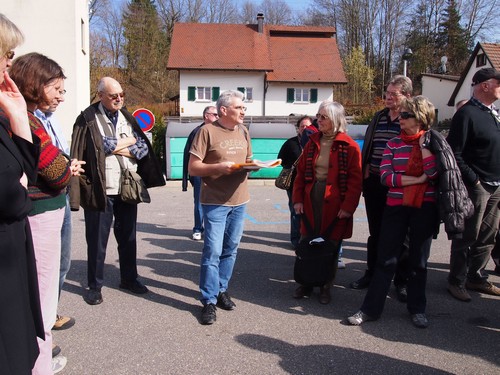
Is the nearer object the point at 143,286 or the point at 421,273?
the point at 421,273

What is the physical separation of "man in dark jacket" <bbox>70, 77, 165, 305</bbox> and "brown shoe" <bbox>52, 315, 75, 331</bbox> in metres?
0.45

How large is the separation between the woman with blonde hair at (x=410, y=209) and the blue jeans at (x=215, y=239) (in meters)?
1.19

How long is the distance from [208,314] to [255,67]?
37237 millimetres

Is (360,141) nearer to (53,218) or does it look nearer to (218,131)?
(218,131)

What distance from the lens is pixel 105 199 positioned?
→ 4160 millimetres

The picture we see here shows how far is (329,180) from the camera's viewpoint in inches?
172

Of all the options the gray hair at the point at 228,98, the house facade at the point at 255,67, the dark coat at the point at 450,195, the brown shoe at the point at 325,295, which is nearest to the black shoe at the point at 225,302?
the brown shoe at the point at 325,295

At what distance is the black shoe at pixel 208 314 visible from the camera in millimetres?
3930

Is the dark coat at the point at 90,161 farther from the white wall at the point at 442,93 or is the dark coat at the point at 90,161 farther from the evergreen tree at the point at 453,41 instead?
the evergreen tree at the point at 453,41

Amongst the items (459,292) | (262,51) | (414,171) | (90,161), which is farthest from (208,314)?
(262,51)

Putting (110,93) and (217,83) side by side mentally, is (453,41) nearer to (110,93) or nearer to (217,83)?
(217,83)

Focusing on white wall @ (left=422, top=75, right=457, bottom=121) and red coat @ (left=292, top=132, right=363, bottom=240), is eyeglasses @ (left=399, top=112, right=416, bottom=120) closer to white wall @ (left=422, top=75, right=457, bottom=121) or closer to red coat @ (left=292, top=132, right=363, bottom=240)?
red coat @ (left=292, top=132, right=363, bottom=240)

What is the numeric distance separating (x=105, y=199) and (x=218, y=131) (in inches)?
45.4

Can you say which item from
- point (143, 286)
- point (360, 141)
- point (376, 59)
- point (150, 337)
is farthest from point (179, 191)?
point (376, 59)
